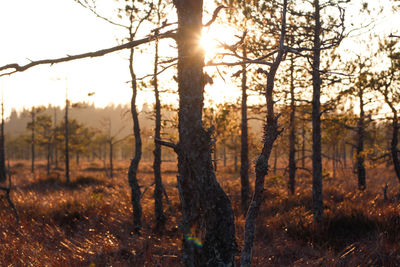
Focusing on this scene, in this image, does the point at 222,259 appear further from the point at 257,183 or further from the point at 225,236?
the point at 257,183

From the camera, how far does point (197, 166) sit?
2.92 m

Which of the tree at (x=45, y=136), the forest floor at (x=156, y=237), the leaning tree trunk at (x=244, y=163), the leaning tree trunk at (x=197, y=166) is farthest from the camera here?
the tree at (x=45, y=136)

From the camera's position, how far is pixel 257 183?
9.82 feet

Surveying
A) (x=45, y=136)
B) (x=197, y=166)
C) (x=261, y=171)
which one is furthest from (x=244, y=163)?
(x=45, y=136)

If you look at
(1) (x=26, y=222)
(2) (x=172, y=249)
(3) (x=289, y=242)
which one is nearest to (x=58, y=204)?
(1) (x=26, y=222)

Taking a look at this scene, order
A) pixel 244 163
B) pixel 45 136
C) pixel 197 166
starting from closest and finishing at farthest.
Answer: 1. pixel 197 166
2. pixel 244 163
3. pixel 45 136

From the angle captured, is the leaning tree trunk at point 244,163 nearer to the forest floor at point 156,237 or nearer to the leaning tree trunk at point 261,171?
the forest floor at point 156,237

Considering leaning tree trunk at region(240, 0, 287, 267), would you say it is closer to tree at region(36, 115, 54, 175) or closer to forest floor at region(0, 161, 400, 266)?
forest floor at region(0, 161, 400, 266)

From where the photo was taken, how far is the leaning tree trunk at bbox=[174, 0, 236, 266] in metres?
2.92

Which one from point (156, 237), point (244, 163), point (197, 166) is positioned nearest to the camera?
point (197, 166)

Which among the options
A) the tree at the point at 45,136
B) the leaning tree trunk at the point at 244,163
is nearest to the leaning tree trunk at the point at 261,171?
the leaning tree trunk at the point at 244,163

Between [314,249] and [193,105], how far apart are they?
14.8 ft

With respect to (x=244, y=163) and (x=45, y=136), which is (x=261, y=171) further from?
(x=45, y=136)

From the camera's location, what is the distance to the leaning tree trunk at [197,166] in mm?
2924
